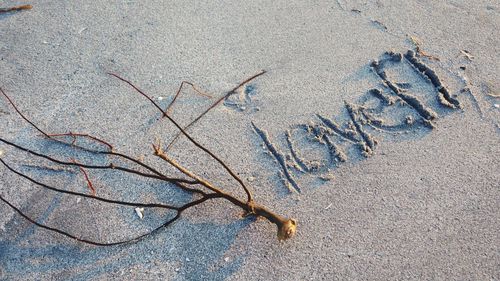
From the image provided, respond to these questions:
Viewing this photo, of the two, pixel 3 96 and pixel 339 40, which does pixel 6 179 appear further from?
pixel 339 40

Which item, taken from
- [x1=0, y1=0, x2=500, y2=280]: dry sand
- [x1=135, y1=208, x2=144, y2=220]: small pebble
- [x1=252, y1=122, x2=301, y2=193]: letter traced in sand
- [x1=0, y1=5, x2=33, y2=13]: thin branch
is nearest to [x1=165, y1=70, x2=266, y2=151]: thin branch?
[x1=0, y1=0, x2=500, y2=280]: dry sand

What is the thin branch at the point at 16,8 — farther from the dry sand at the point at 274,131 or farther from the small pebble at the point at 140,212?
the small pebble at the point at 140,212

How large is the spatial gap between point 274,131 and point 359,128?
0.42 m

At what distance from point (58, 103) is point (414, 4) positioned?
7.30 feet

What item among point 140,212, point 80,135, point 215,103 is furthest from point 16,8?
point 140,212

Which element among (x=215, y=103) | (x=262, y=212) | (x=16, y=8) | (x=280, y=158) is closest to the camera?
(x=262, y=212)

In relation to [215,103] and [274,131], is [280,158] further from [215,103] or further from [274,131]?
[215,103]

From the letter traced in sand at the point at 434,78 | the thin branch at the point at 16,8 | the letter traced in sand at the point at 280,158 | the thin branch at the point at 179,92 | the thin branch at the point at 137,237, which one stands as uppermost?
the letter traced in sand at the point at 434,78

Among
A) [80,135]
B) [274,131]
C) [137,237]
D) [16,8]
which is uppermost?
[16,8]

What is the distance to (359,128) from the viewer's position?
228cm

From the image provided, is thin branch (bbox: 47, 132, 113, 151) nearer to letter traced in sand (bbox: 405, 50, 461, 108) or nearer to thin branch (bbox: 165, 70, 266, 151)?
thin branch (bbox: 165, 70, 266, 151)

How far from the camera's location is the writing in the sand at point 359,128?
2.15 meters

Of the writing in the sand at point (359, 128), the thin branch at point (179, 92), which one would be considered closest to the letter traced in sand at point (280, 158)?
the writing in the sand at point (359, 128)

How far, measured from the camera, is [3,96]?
2.50 metres
